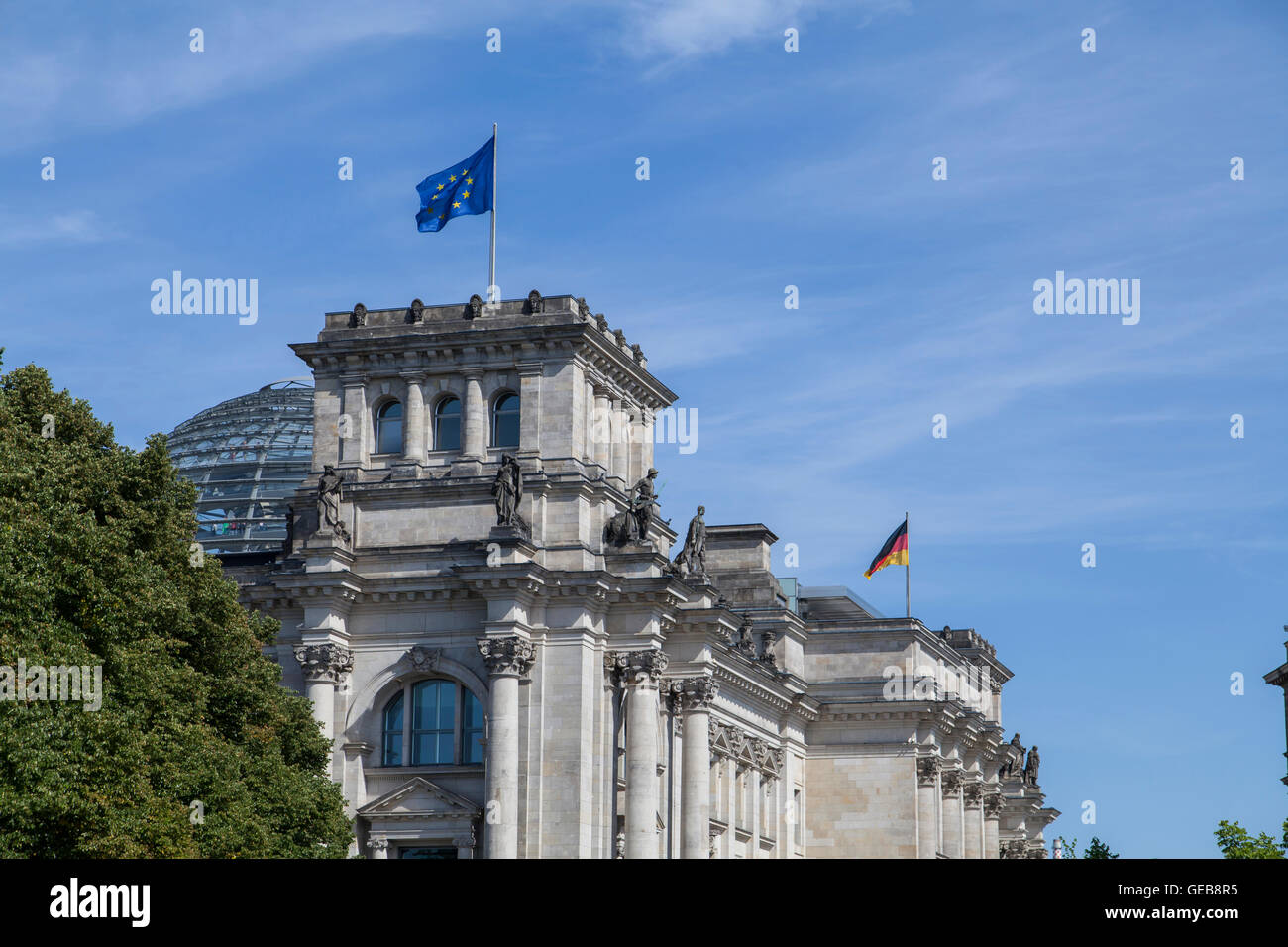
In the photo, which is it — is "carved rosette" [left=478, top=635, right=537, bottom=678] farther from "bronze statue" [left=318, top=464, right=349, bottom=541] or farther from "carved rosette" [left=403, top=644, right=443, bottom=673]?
"bronze statue" [left=318, top=464, right=349, bottom=541]

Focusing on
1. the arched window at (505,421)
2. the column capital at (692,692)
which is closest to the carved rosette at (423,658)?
the arched window at (505,421)

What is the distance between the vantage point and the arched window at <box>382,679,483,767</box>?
225 feet

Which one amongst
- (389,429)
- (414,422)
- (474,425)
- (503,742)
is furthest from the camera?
(389,429)

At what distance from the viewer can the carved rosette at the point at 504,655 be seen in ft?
218

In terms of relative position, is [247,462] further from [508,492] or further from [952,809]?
[508,492]

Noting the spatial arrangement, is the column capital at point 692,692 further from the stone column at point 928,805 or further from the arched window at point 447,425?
the stone column at point 928,805

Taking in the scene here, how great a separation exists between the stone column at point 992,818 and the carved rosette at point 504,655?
5733cm

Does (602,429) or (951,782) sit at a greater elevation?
(602,429)

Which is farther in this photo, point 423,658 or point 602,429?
point 602,429

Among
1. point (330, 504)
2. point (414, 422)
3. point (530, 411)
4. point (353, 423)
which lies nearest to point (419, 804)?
point (330, 504)

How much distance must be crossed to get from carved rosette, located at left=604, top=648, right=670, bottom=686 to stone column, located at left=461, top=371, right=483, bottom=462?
30.7ft

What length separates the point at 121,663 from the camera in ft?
146

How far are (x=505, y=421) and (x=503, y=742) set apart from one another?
13053 millimetres
